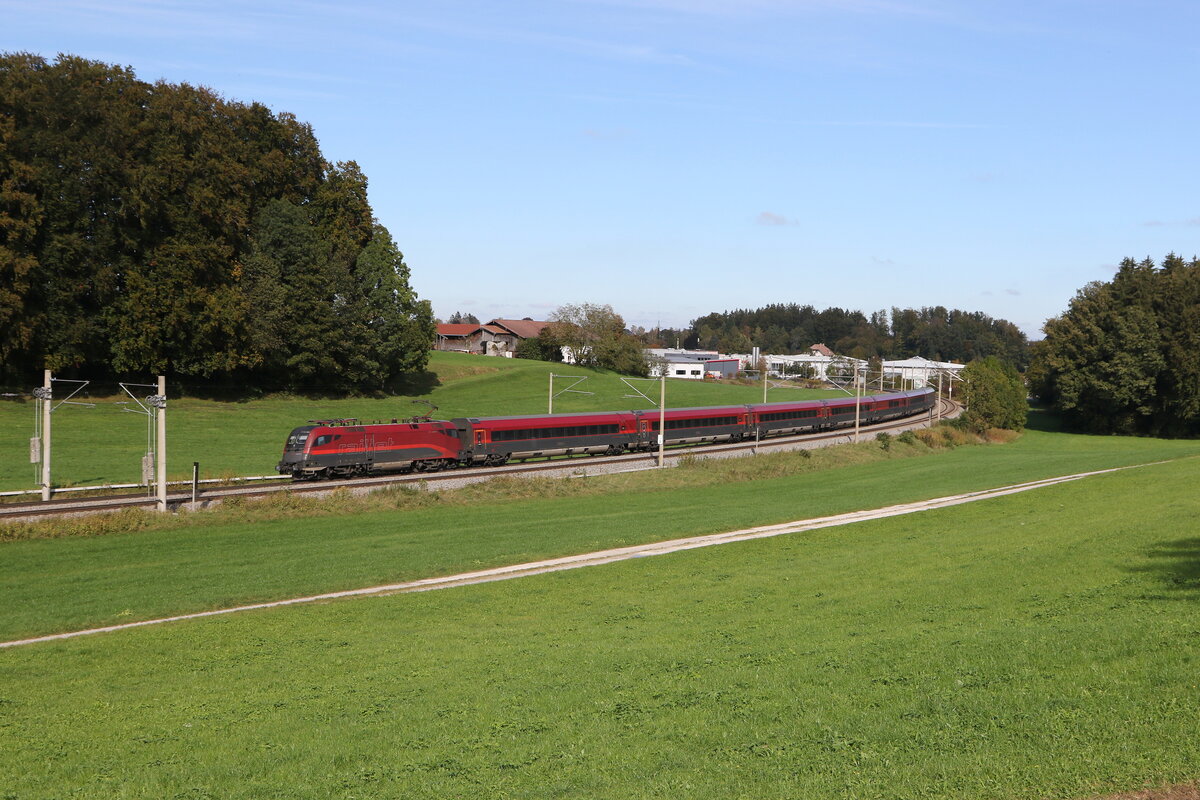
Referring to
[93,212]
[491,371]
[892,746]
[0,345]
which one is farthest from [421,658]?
[491,371]

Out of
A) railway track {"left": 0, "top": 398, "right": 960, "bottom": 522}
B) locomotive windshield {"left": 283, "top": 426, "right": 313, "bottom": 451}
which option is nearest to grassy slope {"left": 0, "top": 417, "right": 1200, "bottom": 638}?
railway track {"left": 0, "top": 398, "right": 960, "bottom": 522}

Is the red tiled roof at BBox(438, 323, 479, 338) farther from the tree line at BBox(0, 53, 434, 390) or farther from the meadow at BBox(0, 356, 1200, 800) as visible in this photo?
the meadow at BBox(0, 356, 1200, 800)

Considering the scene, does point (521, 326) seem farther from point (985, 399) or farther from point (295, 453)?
point (295, 453)

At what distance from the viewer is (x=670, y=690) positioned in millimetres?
12047

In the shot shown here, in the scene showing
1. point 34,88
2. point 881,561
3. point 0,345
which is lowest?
point 881,561

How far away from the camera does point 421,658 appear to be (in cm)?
1502

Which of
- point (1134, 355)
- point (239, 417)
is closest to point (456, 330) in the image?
point (239, 417)

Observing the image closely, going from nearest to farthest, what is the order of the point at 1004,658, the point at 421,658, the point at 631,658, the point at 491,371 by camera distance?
1. the point at 1004,658
2. the point at 631,658
3. the point at 421,658
4. the point at 491,371

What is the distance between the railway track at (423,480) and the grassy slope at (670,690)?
11818 millimetres

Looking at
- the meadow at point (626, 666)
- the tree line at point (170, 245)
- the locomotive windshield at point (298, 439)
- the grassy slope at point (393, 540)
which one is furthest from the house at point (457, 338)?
the meadow at point (626, 666)

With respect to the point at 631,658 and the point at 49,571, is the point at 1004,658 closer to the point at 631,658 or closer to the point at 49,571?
the point at 631,658

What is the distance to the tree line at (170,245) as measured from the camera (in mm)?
61250

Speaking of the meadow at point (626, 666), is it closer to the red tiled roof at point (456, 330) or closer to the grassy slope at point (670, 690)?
the grassy slope at point (670, 690)

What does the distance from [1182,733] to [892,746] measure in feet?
8.91
